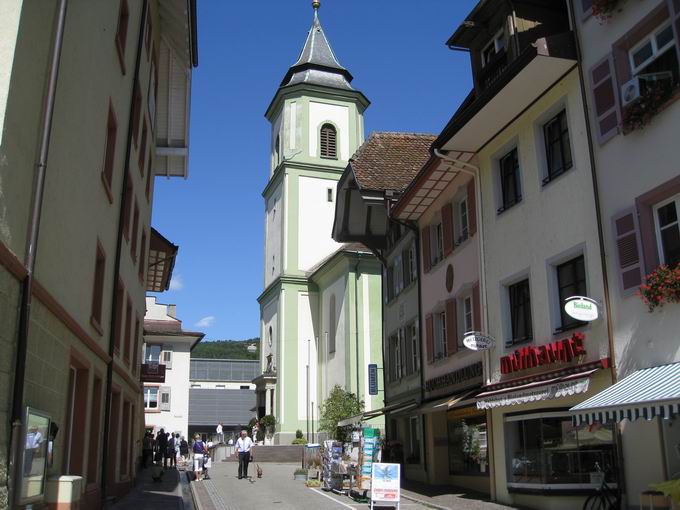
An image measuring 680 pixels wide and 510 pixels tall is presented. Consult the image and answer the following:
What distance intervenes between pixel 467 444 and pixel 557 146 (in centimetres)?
847

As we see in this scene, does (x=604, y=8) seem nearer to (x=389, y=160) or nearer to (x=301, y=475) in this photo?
(x=389, y=160)

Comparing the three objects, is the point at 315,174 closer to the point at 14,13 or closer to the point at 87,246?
the point at 87,246

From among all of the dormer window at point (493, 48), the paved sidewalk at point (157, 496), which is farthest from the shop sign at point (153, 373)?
the dormer window at point (493, 48)

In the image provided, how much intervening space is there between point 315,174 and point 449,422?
35.4m

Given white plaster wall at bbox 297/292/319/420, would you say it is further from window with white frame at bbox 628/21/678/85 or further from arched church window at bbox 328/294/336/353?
window with white frame at bbox 628/21/678/85

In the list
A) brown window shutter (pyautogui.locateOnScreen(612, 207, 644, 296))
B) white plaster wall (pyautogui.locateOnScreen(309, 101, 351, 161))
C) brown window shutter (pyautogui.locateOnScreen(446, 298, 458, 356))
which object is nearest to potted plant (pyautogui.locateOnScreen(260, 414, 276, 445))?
white plaster wall (pyautogui.locateOnScreen(309, 101, 351, 161))

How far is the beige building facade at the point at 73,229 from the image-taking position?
8.08m

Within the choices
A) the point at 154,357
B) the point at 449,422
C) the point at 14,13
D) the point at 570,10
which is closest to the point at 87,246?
the point at 14,13

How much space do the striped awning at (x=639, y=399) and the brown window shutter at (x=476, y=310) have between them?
6167 millimetres

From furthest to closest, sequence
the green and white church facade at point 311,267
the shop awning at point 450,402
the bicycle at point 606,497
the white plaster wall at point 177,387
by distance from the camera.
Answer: the white plaster wall at point 177,387
the green and white church facade at point 311,267
the shop awning at point 450,402
the bicycle at point 606,497

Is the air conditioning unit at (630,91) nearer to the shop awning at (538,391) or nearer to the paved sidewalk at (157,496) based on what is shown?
the shop awning at (538,391)

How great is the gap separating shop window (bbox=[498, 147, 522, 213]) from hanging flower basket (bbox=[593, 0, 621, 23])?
4075 mm

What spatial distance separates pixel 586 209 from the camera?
1436cm

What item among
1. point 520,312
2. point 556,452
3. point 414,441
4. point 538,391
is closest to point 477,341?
point 520,312
